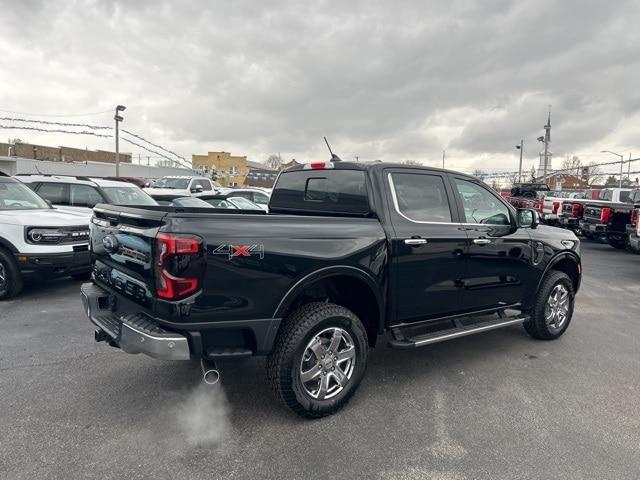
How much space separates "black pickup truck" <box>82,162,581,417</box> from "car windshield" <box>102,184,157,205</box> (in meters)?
5.63

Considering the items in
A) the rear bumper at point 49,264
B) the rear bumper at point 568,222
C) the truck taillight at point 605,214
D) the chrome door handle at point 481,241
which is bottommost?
the rear bumper at point 49,264

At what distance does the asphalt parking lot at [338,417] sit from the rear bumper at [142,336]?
2.14 feet

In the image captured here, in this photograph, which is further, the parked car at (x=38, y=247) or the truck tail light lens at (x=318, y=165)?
the parked car at (x=38, y=247)

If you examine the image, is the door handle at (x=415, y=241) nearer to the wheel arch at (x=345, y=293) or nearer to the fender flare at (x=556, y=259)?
the wheel arch at (x=345, y=293)

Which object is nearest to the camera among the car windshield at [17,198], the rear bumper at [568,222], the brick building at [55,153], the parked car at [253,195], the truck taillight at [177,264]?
the truck taillight at [177,264]

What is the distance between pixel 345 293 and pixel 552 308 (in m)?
2.89

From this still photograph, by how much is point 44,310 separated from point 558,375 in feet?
20.0

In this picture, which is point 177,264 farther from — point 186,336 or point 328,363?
point 328,363

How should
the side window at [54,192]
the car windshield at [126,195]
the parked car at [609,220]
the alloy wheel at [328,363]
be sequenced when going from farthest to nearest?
the parked car at [609,220], the side window at [54,192], the car windshield at [126,195], the alloy wheel at [328,363]

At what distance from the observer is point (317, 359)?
3.33m

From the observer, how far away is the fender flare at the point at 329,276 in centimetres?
307

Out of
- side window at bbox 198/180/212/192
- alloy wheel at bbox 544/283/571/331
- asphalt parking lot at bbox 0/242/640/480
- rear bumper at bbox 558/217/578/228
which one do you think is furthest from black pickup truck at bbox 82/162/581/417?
side window at bbox 198/180/212/192

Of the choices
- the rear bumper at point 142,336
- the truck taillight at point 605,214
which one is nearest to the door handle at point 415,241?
the rear bumper at point 142,336

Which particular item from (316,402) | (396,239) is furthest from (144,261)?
(396,239)
